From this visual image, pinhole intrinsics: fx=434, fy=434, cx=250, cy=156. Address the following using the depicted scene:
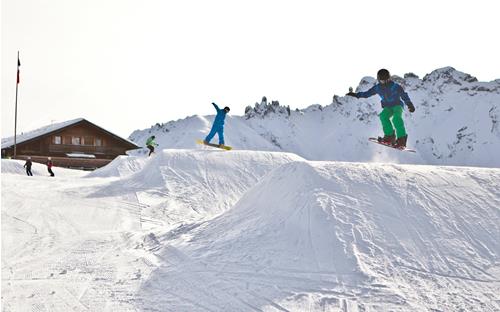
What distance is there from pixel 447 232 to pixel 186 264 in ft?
Result: 13.3

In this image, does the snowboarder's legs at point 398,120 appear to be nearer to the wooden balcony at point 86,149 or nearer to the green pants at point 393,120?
the green pants at point 393,120

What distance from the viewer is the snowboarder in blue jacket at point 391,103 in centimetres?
958

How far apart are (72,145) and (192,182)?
1052 inches

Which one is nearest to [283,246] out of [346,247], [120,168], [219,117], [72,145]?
[346,247]

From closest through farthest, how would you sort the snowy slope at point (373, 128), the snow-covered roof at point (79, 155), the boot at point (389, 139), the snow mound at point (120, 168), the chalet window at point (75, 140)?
the boot at point (389, 139), the snow mound at point (120, 168), the snow-covered roof at point (79, 155), the chalet window at point (75, 140), the snowy slope at point (373, 128)

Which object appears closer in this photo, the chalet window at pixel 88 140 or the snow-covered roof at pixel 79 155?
the snow-covered roof at pixel 79 155

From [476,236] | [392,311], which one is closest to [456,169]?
[476,236]

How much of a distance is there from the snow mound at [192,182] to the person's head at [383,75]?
617 centimetres

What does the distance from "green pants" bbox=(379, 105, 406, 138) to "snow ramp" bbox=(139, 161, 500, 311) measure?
1278mm

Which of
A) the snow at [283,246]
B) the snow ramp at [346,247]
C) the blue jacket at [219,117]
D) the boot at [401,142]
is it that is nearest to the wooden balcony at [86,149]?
Result: the blue jacket at [219,117]

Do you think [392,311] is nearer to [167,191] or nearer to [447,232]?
[447,232]

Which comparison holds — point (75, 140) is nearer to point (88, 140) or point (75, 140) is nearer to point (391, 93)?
point (88, 140)

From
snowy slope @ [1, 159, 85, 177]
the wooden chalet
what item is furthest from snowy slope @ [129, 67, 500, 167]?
snowy slope @ [1, 159, 85, 177]

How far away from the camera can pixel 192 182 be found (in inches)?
638
